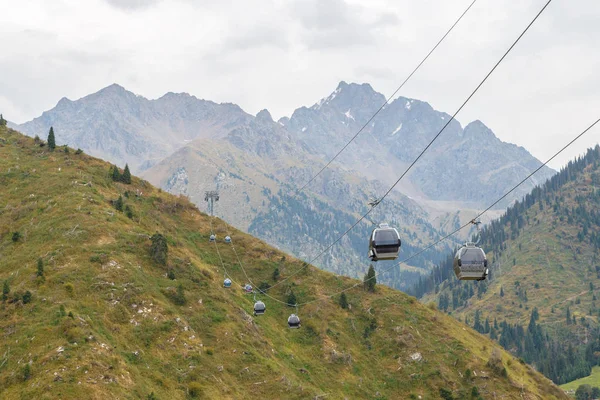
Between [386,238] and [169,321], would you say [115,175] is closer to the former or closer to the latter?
[169,321]

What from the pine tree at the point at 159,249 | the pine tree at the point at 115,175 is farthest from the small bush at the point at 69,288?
the pine tree at the point at 115,175

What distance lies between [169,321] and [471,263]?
186 ft

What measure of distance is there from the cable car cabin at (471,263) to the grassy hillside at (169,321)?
44.1m

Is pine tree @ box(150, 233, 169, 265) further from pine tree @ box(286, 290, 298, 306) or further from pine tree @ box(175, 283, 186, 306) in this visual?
pine tree @ box(286, 290, 298, 306)

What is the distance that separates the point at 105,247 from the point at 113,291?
12.4 m

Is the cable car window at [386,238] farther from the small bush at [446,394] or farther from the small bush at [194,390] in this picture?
the small bush at [446,394]

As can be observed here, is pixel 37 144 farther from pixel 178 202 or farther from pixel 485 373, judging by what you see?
pixel 485 373

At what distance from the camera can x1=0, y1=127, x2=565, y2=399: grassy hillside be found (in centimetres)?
7319

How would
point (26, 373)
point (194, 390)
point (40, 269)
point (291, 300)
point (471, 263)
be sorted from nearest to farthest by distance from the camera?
1. point (471, 263)
2. point (26, 373)
3. point (194, 390)
4. point (40, 269)
5. point (291, 300)

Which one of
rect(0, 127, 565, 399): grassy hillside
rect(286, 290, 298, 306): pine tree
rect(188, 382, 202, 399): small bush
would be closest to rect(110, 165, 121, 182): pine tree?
rect(0, 127, 565, 399): grassy hillside

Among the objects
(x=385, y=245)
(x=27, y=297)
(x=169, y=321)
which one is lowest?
(x=169, y=321)

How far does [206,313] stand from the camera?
9706 cm

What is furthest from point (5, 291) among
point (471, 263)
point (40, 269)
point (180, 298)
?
point (471, 263)

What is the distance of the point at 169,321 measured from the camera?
3501 inches
